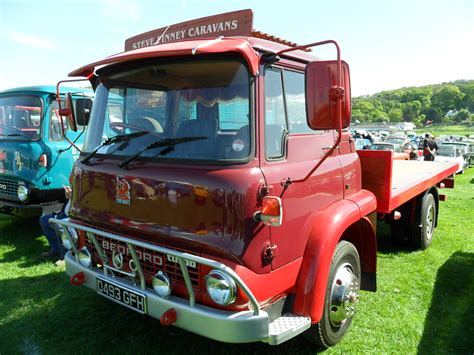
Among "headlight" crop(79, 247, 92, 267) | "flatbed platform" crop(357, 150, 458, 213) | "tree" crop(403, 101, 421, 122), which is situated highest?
"tree" crop(403, 101, 421, 122)

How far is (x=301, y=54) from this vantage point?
297cm

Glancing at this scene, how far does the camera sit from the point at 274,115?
262cm

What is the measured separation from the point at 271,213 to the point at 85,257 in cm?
169

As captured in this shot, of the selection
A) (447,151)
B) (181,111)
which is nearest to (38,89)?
(181,111)

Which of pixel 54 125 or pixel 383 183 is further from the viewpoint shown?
pixel 54 125

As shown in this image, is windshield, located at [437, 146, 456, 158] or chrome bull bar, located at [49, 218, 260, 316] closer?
chrome bull bar, located at [49, 218, 260, 316]

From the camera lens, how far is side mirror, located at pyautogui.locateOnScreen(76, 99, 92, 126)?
12.2 ft

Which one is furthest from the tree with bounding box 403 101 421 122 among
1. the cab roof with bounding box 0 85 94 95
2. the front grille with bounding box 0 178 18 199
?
the front grille with bounding box 0 178 18 199

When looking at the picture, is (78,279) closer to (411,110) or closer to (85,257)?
(85,257)

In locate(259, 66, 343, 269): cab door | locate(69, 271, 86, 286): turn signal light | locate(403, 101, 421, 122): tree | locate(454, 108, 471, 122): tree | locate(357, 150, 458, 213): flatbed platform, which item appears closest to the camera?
locate(259, 66, 343, 269): cab door

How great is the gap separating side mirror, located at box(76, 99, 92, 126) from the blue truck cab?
2.27 metres

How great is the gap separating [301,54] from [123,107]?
1441 mm

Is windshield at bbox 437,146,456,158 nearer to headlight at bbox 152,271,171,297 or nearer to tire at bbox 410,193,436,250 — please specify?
tire at bbox 410,193,436,250

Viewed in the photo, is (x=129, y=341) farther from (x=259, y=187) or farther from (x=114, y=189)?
(x=259, y=187)
